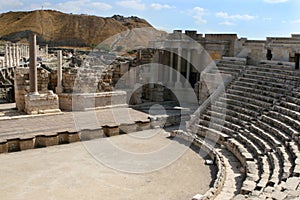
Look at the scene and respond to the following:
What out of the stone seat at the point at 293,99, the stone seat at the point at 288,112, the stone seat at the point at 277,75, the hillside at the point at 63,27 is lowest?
the stone seat at the point at 288,112

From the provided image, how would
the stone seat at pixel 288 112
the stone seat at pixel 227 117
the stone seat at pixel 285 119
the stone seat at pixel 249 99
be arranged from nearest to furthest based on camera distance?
1. the stone seat at pixel 285 119
2. the stone seat at pixel 288 112
3. the stone seat at pixel 227 117
4. the stone seat at pixel 249 99

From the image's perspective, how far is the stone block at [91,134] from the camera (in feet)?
45.0

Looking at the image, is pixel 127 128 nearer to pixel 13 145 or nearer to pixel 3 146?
pixel 13 145

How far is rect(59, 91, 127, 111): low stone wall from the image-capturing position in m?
17.5

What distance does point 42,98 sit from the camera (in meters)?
16.3

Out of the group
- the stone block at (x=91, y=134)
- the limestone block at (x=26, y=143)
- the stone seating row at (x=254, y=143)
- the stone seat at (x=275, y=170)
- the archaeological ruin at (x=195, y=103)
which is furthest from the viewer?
the stone block at (x=91, y=134)

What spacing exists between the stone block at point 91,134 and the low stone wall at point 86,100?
3.82m

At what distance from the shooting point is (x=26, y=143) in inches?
491

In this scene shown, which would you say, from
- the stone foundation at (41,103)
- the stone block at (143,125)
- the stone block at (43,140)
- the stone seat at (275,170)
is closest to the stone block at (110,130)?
the stone block at (143,125)

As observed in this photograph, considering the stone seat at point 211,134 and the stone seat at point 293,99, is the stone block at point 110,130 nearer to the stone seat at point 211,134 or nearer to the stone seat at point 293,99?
the stone seat at point 211,134

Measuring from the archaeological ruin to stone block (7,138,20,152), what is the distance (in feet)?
0.13

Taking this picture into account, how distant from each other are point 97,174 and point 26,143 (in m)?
3.75

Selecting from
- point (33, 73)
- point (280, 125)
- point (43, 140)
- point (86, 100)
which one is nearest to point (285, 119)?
point (280, 125)

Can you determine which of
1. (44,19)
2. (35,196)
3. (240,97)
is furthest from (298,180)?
(44,19)
